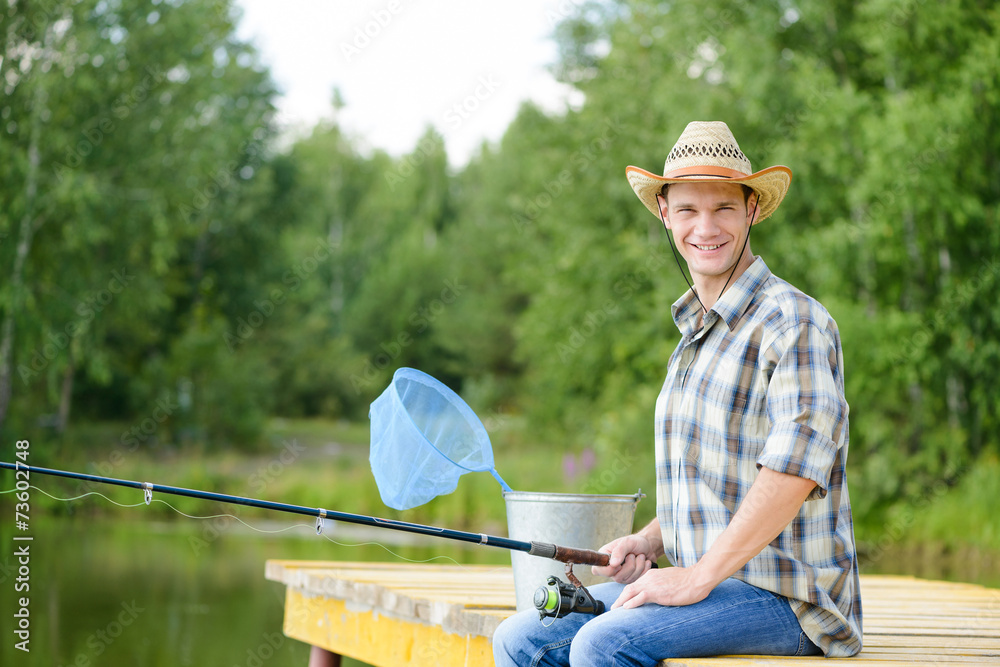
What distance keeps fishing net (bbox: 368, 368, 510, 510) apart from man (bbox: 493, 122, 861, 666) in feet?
1.37

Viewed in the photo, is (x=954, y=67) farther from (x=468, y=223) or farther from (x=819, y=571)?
(x=468, y=223)

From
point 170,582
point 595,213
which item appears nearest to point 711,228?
point 170,582

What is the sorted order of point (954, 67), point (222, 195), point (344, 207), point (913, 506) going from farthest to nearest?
1. point (344, 207)
2. point (222, 195)
3. point (954, 67)
4. point (913, 506)

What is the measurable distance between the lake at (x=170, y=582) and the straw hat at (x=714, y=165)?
5.07 m

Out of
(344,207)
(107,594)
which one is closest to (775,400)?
(107,594)

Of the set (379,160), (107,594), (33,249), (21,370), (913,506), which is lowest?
(107,594)

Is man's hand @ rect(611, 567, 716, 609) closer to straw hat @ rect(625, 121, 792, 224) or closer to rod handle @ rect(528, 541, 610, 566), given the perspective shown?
rod handle @ rect(528, 541, 610, 566)

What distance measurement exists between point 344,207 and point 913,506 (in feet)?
82.7

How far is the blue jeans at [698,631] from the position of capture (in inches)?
79.0

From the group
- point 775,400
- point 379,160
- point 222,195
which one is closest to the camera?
point 775,400

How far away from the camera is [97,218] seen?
14.0m

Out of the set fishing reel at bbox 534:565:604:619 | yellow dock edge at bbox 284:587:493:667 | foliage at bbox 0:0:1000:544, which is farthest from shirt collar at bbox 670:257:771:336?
foliage at bbox 0:0:1000:544

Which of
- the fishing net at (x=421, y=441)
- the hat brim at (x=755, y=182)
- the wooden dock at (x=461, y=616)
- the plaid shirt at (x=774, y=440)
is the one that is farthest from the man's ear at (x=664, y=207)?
the wooden dock at (x=461, y=616)

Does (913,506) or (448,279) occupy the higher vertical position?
(448,279)
